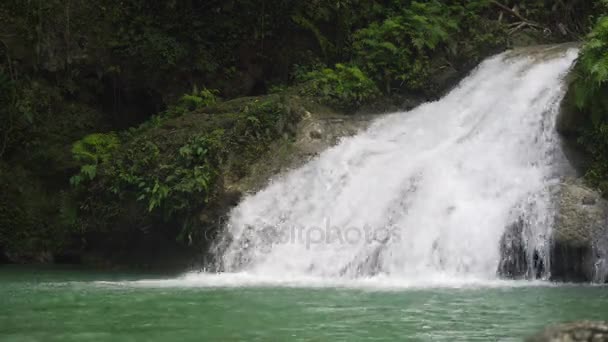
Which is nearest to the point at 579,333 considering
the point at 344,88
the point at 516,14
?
the point at 344,88

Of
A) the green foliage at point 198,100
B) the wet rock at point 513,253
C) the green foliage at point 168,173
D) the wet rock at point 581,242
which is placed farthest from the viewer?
the green foliage at point 198,100

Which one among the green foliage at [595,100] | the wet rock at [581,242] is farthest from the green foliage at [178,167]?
the wet rock at [581,242]

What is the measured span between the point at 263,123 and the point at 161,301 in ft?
21.8

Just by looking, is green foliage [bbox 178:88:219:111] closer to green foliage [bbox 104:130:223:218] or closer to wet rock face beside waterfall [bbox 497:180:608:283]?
green foliage [bbox 104:130:223:218]

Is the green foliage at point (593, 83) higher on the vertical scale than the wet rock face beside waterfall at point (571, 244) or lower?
higher

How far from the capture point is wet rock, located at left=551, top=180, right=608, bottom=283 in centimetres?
1071

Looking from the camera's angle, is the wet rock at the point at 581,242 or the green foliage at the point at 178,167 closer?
the wet rock at the point at 581,242

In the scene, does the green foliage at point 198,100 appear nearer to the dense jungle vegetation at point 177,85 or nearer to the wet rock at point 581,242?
the dense jungle vegetation at point 177,85

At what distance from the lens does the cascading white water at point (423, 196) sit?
11616 millimetres

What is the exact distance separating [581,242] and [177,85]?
10.4 meters

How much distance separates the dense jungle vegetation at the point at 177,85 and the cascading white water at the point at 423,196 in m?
1.11

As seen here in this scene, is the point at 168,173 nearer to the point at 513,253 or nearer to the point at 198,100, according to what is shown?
the point at 198,100

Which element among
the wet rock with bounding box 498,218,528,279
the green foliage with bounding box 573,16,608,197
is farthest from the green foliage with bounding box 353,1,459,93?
the wet rock with bounding box 498,218,528,279

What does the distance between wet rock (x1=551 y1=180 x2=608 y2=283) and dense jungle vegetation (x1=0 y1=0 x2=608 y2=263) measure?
5.72m
